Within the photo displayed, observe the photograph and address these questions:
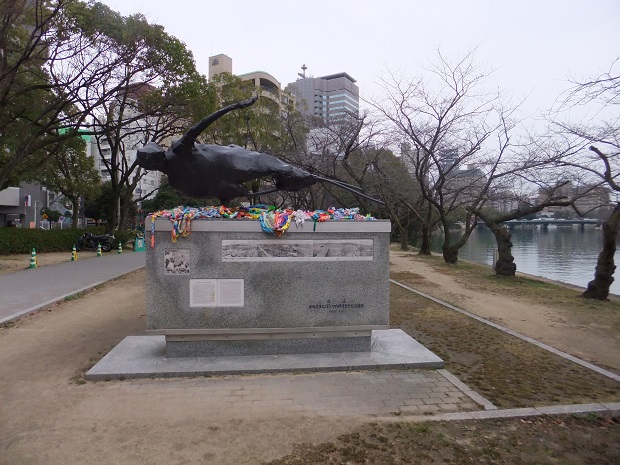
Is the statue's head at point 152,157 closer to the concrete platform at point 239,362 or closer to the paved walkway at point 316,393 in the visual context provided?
the concrete platform at point 239,362

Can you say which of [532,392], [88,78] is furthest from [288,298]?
[88,78]

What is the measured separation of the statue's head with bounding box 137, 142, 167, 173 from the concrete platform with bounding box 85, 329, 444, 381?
7.92ft

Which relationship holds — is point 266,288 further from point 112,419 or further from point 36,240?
point 36,240

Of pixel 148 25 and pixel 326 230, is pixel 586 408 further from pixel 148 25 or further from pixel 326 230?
pixel 148 25

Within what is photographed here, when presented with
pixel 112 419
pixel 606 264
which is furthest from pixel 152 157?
pixel 606 264

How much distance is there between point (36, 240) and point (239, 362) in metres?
21.0

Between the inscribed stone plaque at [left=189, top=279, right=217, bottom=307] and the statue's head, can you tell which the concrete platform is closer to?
the inscribed stone plaque at [left=189, top=279, right=217, bottom=307]

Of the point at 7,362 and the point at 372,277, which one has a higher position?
the point at 372,277

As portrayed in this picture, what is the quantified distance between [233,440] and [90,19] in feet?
50.9

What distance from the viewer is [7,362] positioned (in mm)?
5539

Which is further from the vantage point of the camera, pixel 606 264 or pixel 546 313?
pixel 606 264

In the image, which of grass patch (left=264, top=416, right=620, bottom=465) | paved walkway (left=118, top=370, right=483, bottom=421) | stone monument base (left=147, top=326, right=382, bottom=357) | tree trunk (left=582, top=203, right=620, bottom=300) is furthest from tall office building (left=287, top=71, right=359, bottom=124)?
grass patch (left=264, top=416, right=620, bottom=465)

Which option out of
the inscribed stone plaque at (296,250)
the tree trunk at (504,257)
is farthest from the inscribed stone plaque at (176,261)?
the tree trunk at (504,257)

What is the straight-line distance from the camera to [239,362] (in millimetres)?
5199
